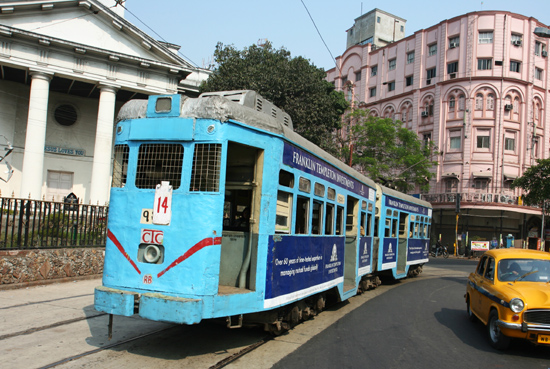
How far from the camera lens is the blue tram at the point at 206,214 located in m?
5.46

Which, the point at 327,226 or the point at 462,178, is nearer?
the point at 327,226

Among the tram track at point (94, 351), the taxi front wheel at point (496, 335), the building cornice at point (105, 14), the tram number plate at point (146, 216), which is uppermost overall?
the building cornice at point (105, 14)

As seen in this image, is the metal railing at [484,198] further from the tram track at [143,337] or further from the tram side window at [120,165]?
the tram side window at [120,165]

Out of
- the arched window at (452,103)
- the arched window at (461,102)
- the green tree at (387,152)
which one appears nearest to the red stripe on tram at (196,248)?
the green tree at (387,152)

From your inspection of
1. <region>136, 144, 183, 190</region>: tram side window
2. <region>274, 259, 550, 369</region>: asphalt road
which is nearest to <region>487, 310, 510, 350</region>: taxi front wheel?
<region>274, 259, 550, 369</region>: asphalt road

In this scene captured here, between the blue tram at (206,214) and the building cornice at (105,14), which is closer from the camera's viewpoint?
the blue tram at (206,214)

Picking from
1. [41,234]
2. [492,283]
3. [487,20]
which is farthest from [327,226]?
[487,20]

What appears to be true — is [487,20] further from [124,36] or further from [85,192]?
[85,192]

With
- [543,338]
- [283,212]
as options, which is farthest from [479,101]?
[283,212]

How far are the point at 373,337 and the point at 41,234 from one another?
27.2 ft

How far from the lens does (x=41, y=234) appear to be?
11250 millimetres

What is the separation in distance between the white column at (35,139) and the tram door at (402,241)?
16.4 m

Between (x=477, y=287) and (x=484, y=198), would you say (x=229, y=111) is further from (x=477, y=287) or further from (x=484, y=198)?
(x=484, y=198)

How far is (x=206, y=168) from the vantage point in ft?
18.4
